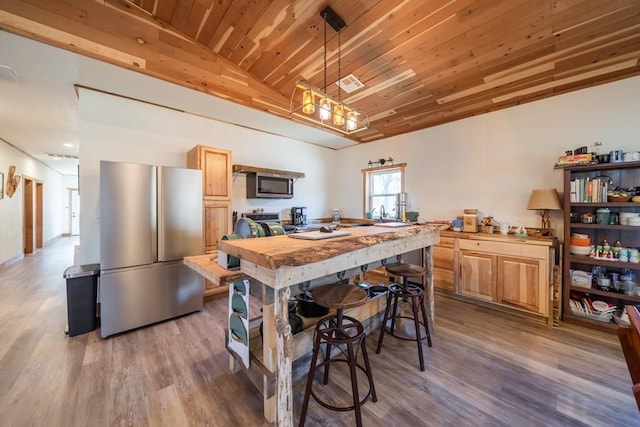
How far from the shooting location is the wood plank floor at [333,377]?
1551 millimetres

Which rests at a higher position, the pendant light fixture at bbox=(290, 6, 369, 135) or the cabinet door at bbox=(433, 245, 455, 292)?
the pendant light fixture at bbox=(290, 6, 369, 135)

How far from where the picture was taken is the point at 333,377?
1.94 meters

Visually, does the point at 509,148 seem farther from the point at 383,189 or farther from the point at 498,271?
the point at 383,189

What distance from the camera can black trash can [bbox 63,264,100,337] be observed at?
2471 millimetres

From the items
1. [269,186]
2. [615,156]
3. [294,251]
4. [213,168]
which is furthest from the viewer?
[269,186]

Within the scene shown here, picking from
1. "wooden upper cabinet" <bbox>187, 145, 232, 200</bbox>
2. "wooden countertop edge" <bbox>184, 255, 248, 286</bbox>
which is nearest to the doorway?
"wooden upper cabinet" <bbox>187, 145, 232, 200</bbox>

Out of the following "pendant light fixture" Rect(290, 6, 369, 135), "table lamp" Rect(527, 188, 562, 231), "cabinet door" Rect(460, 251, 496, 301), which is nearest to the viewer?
"pendant light fixture" Rect(290, 6, 369, 135)

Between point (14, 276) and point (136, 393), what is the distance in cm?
484

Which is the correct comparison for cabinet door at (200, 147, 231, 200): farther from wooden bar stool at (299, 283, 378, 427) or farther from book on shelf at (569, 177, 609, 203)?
book on shelf at (569, 177, 609, 203)

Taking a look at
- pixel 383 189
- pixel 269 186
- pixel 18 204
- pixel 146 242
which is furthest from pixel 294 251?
pixel 18 204

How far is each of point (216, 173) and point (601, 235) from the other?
15.9 ft

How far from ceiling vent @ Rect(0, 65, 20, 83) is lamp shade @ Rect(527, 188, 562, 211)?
232 inches

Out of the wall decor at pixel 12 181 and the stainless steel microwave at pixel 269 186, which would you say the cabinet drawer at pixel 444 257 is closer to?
the stainless steel microwave at pixel 269 186

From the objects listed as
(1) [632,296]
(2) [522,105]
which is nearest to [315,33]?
(2) [522,105]
